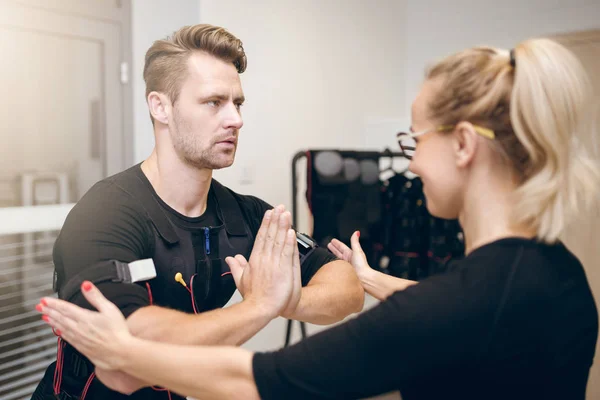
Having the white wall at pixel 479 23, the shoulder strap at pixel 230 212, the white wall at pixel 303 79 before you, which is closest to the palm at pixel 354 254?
the shoulder strap at pixel 230 212

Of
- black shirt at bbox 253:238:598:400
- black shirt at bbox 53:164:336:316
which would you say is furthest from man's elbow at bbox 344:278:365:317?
black shirt at bbox 253:238:598:400

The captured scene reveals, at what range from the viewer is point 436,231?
8.96 ft

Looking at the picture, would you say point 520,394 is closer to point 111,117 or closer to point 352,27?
point 111,117

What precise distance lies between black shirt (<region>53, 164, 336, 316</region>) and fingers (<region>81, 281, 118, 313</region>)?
0.06 m

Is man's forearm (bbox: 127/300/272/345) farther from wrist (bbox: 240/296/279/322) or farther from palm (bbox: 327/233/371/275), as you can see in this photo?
palm (bbox: 327/233/371/275)

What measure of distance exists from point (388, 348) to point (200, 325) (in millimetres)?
391

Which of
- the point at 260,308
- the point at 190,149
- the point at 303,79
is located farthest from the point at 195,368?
the point at 303,79

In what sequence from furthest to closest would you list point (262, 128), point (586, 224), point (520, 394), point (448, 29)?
point (448, 29)
point (586, 224)
point (262, 128)
point (520, 394)

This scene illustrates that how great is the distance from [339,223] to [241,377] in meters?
1.77

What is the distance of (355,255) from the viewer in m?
1.41

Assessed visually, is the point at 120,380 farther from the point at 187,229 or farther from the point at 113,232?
the point at 187,229

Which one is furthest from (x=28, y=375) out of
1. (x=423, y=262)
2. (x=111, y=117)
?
(x=423, y=262)

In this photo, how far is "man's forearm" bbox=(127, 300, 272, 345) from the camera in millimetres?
934

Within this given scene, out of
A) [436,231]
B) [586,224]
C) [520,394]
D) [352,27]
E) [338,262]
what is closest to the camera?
[520,394]
